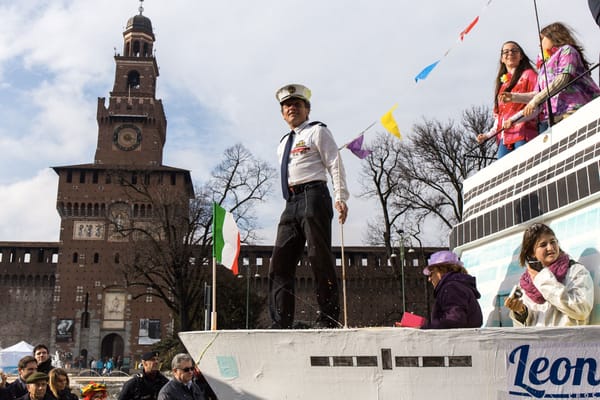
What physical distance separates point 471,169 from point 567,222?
2352 centimetres

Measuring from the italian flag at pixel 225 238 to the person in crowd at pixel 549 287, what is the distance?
215 centimetres

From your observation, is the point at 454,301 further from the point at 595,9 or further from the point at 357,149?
the point at 357,149

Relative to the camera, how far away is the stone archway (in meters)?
53.0

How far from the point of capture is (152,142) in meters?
58.5

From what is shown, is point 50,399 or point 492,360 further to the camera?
point 50,399

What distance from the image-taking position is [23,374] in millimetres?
6637

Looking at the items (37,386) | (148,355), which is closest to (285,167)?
(37,386)

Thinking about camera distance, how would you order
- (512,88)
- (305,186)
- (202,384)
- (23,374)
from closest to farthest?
(305,186) → (202,384) → (512,88) → (23,374)

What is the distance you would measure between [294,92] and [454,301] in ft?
7.17

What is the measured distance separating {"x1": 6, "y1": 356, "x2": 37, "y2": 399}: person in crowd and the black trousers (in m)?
3.33

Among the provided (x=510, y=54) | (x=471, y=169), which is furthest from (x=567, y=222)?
(x=471, y=169)

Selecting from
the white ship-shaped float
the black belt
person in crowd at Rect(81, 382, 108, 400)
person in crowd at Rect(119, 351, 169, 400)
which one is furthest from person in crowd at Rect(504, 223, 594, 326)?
person in crowd at Rect(81, 382, 108, 400)

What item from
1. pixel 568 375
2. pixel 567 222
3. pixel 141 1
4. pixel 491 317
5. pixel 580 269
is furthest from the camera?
pixel 141 1

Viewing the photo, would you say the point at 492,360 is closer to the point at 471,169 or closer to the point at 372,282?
the point at 471,169
